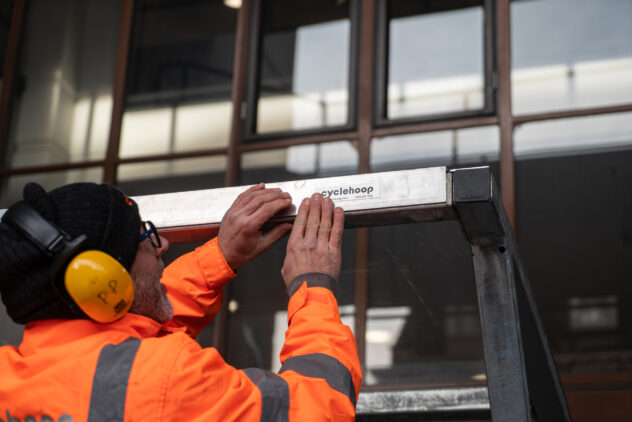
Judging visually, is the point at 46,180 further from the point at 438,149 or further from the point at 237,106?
the point at 438,149

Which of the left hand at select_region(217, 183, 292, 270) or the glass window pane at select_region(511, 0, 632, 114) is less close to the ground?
the glass window pane at select_region(511, 0, 632, 114)

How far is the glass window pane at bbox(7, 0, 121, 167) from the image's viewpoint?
5.08 meters

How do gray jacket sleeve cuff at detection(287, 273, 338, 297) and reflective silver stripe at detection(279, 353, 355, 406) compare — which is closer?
reflective silver stripe at detection(279, 353, 355, 406)

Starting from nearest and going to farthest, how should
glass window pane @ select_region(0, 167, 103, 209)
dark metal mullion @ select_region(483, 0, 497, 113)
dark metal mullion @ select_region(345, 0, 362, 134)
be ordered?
1. dark metal mullion @ select_region(483, 0, 497, 113)
2. dark metal mullion @ select_region(345, 0, 362, 134)
3. glass window pane @ select_region(0, 167, 103, 209)

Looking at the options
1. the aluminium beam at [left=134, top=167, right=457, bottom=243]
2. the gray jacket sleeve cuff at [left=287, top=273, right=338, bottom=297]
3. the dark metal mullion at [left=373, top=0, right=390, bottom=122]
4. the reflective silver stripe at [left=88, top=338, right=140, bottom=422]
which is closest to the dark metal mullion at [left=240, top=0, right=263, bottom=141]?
the dark metal mullion at [left=373, top=0, right=390, bottom=122]

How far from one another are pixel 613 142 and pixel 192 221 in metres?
2.69

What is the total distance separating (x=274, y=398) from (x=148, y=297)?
390 millimetres

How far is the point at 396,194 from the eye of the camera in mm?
1754

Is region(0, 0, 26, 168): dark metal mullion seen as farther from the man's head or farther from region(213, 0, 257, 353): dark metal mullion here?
the man's head

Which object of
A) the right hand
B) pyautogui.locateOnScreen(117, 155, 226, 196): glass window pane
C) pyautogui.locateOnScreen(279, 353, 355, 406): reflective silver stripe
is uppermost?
pyautogui.locateOnScreen(117, 155, 226, 196): glass window pane

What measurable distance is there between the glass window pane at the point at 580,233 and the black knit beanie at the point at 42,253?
8.63 ft

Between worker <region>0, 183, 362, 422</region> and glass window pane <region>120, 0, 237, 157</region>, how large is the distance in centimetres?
314

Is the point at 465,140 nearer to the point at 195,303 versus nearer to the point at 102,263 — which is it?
the point at 195,303

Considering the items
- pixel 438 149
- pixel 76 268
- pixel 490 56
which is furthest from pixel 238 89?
pixel 76 268
